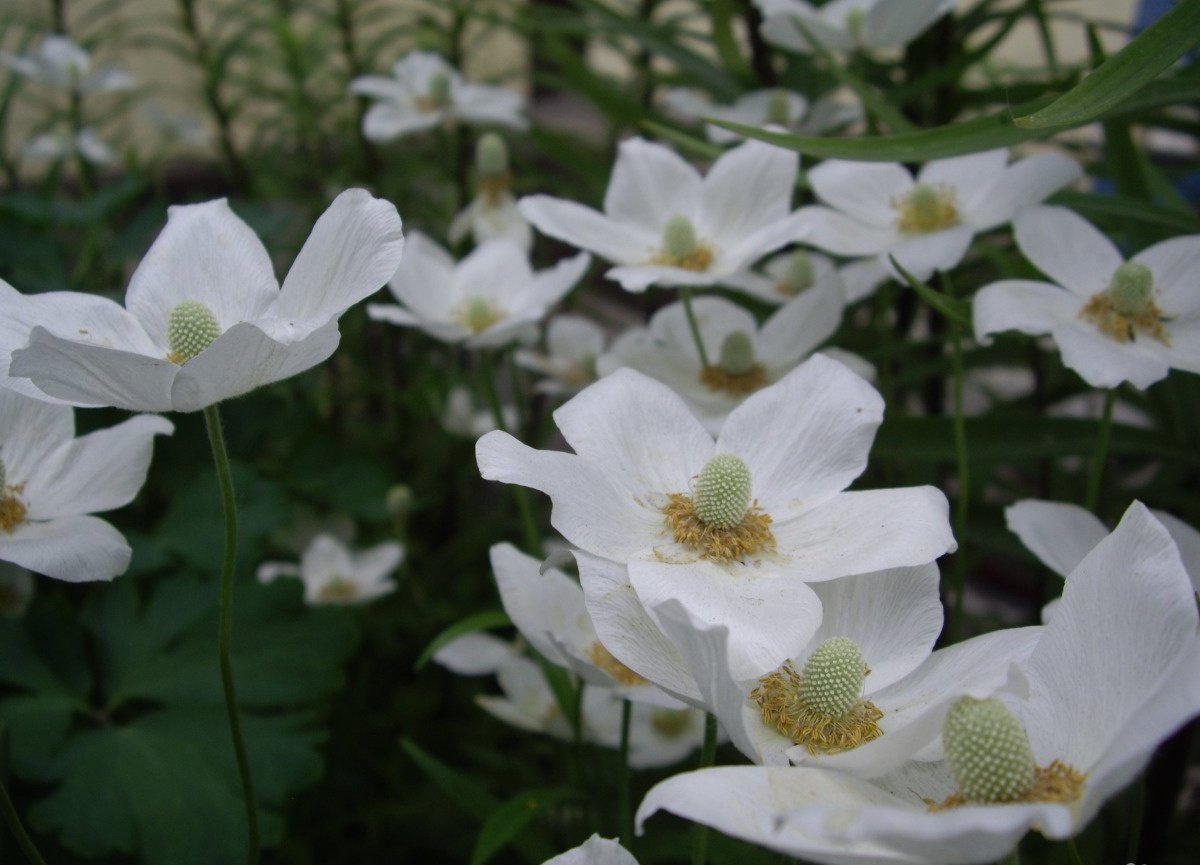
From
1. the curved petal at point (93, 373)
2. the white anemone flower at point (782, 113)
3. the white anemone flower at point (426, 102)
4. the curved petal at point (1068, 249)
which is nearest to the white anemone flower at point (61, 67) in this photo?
the white anemone flower at point (426, 102)

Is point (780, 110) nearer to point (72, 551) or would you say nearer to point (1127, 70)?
point (1127, 70)

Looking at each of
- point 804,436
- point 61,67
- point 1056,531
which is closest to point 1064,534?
point 1056,531

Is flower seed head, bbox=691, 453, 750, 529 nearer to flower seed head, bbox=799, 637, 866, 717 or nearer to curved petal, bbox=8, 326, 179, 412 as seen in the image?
flower seed head, bbox=799, 637, 866, 717

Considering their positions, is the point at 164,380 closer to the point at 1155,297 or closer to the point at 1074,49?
the point at 1155,297

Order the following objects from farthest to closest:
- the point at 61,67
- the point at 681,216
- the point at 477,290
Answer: the point at 61,67 → the point at 477,290 → the point at 681,216

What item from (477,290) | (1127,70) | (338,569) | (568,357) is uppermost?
(1127,70)

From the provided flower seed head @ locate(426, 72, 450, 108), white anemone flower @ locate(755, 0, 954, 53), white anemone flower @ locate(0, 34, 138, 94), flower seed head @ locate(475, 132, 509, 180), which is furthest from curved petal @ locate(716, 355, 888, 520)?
white anemone flower @ locate(0, 34, 138, 94)
